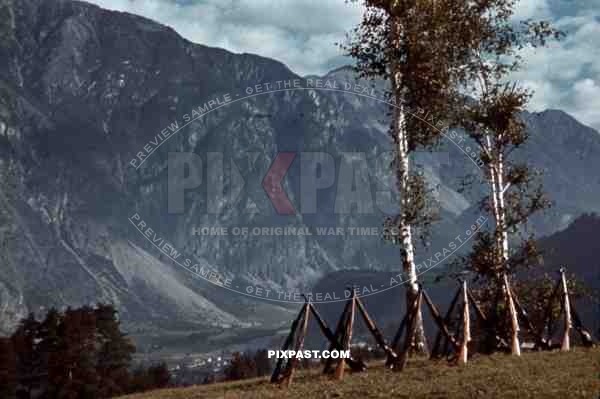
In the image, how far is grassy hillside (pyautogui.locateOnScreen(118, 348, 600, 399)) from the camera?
Answer: 1983 cm

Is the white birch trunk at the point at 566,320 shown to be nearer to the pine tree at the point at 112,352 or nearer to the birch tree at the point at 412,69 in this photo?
the birch tree at the point at 412,69

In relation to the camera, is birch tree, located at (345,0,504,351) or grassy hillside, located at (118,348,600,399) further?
birch tree, located at (345,0,504,351)

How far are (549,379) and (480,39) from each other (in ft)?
70.0

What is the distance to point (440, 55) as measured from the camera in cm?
3459

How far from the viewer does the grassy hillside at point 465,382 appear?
1983 cm

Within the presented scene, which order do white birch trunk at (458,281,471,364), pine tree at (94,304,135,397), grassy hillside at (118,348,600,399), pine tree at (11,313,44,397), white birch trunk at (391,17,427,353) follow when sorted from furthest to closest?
1. pine tree at (94,304,135,397)
2. pine tree at (11,313,44,397)
3. white birch trunk at (391,17,427,353)
4. white birch trunk at (458,281,471,364)
5. grassy hillside at (118,348,600,399)

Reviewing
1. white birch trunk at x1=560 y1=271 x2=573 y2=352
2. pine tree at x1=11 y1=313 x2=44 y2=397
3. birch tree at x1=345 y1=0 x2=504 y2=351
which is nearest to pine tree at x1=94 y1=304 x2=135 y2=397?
pine tree at x1=11 y1=313 x2=44 y2=397

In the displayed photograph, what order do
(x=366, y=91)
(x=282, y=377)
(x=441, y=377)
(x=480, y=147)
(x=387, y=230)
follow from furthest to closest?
(x=366, y=91)
(x=480, y=147)
(x=387, y=230)
(x=282, y=377)
(x=441, y=377)

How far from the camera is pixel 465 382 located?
21547mm

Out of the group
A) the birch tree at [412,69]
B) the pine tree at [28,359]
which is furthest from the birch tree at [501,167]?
the pine tree at [28,359]

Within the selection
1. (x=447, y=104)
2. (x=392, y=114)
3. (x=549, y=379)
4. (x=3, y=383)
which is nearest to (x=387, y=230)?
(x=392, y=114)

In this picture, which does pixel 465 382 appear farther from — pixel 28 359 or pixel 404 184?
pixel 28 359

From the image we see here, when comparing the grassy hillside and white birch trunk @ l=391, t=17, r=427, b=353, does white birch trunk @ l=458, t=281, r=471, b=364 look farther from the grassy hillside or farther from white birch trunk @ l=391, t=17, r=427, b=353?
white birch trunk @ l=391, t=17, r=427, b=353

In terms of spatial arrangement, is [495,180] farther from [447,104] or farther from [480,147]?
[447,104]
